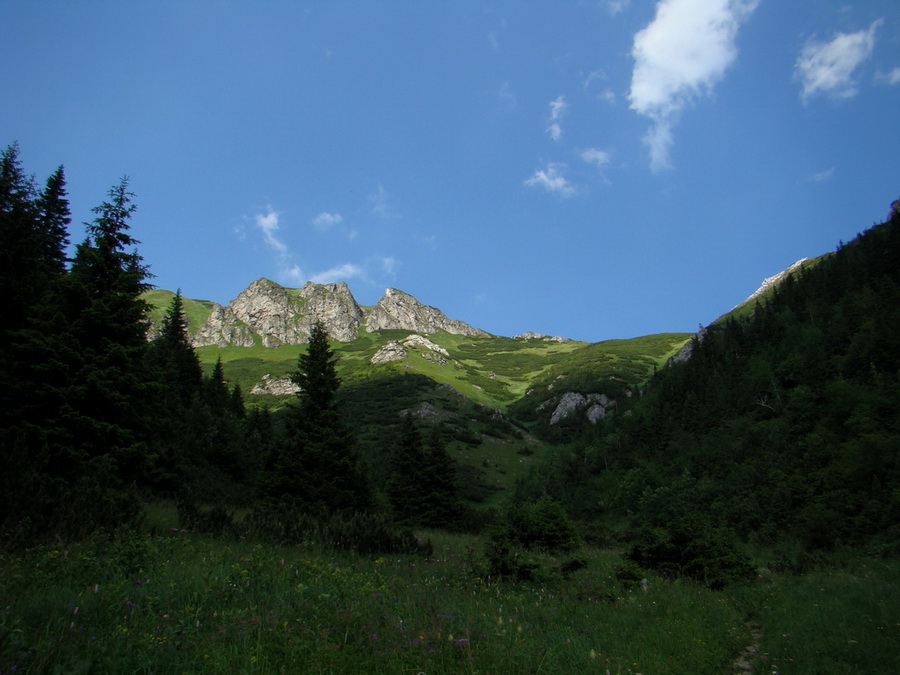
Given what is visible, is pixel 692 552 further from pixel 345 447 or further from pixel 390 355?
pixel 390 355

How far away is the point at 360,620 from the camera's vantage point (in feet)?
16.0

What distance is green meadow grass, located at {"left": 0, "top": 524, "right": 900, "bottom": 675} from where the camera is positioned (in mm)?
3787

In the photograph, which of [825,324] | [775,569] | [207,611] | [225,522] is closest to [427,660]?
[207,611]

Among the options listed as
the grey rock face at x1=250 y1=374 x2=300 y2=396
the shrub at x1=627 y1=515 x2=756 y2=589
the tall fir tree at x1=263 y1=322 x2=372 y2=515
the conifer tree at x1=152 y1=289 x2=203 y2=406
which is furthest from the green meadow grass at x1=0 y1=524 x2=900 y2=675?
the grey rock face at x1=250 y1=374 x2=300 y2=396

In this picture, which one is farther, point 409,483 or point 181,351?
point 181,351

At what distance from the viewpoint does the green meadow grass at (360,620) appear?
12.4 feet

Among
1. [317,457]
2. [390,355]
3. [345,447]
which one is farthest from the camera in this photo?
[390,355]

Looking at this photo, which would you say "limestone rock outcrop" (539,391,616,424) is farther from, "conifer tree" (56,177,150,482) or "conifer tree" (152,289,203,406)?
"conifer tree" (56,177,150,482)

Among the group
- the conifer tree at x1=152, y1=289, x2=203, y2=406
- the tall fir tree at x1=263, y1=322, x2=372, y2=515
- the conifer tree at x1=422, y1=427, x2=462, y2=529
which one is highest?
the conifer tree at x1=152, y1=289, x2=203, y2=406

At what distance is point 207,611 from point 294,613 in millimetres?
899

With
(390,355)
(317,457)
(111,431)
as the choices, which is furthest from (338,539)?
(390,355)

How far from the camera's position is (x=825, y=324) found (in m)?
62.8

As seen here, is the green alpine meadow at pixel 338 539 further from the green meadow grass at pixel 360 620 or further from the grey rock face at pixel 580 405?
the grey rock face at pixel 580 405

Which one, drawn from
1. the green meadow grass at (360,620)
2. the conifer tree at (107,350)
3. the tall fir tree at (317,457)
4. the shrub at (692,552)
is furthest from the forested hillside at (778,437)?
the conifer tree at (107,350)
